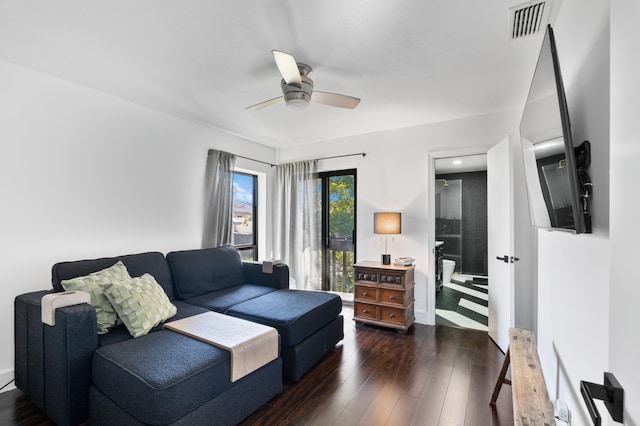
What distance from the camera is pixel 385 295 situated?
3.44m

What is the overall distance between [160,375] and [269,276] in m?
1.89

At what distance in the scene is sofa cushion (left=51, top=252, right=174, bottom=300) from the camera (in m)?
2.19

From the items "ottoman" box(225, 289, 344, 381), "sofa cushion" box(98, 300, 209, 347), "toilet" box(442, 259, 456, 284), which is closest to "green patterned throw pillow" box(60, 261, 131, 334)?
"sofa cushion" box(98, 300, 209, 347)

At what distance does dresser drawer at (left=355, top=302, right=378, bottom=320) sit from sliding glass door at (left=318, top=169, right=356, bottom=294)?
34.8 inches

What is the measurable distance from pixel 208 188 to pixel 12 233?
1837 millimetres

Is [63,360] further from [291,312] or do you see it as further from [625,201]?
[625,201]

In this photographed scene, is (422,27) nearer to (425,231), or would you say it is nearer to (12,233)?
(425,231)

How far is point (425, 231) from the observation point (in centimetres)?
371

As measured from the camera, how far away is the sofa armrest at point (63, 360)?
69.3 inches

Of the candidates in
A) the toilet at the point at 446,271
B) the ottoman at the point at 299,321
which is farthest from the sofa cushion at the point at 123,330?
the toilet at the point at 446,271

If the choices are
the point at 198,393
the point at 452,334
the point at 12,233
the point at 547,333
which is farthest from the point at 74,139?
the point at 452,334

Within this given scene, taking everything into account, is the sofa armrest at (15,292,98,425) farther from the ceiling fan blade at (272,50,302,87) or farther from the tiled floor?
the tiled floor

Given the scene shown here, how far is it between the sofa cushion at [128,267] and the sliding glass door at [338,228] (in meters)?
2.30

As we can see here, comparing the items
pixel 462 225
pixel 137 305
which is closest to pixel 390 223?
pixel 137 305
